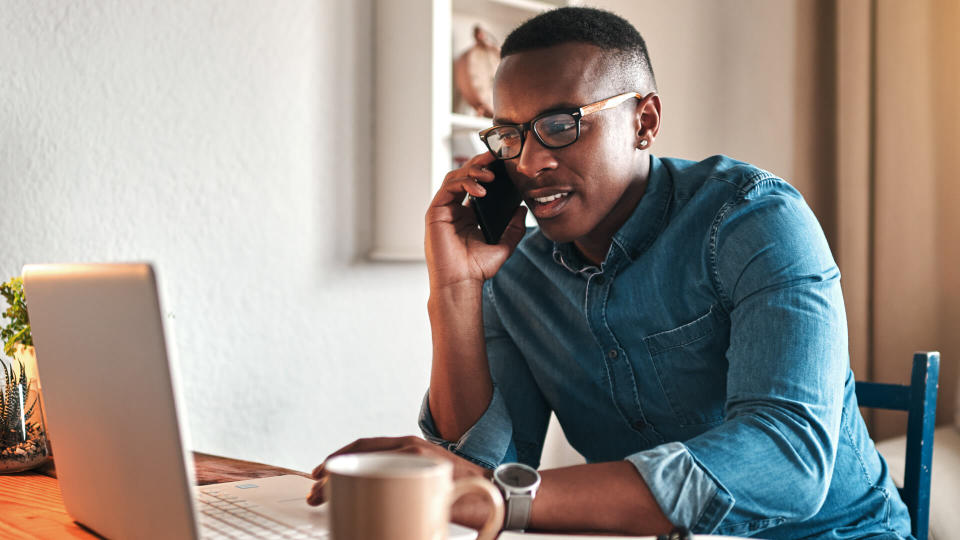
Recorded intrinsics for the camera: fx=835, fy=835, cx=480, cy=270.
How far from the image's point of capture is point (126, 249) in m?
1.51

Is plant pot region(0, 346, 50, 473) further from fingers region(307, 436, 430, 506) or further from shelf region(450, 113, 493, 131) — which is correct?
shelf region(450, 113, 493, 131)

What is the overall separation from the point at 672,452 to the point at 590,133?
1.72 ft

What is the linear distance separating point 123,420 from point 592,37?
0.87 m

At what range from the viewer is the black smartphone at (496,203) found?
129cm

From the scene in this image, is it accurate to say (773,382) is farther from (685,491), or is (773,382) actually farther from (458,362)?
(458,362)

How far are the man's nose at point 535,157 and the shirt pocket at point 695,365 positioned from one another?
0.92 feet

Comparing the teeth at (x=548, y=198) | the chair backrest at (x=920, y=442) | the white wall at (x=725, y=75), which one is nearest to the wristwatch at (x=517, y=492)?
the teeth at (x=548, y=198)

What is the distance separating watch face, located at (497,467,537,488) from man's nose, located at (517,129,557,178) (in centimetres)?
52

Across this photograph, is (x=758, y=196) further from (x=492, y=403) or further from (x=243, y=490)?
(x=243, y=490)

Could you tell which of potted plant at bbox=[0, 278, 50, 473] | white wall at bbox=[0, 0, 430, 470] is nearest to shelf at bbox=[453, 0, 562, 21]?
white wall at bbox=[0, 0, 430, 470]

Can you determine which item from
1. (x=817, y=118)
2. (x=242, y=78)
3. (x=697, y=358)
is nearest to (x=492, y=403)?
(x=697, y=358)

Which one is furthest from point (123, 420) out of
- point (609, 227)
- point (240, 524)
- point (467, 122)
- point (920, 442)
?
point (467, 122)

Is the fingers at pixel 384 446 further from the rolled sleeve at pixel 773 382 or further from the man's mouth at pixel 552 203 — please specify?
the man's mouth at pixel 552 203

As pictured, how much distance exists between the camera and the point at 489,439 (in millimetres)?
1107
